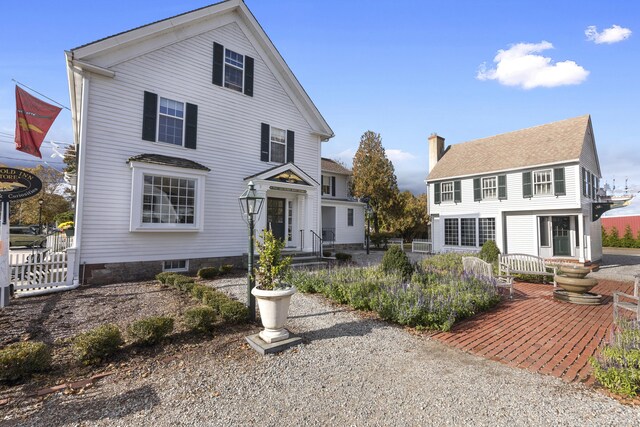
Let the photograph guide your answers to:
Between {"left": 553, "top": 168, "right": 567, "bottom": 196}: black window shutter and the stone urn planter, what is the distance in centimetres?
1788

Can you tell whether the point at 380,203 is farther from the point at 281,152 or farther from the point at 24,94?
the point at 24,94

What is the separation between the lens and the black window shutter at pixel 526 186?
1753 cm

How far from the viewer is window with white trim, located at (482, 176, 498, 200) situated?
63.1 ft

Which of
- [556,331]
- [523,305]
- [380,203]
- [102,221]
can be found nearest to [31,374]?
[102,221]

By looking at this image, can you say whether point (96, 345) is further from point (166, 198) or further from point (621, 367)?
point (166, 198)

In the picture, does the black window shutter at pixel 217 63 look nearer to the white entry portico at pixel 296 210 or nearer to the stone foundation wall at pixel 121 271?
the white entry portico at pixel 296 210

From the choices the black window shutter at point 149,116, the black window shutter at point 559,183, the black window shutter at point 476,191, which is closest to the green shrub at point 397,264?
the black window shutter at point 149,116

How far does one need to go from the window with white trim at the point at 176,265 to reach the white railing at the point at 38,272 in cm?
268

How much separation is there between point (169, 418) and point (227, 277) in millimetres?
7546

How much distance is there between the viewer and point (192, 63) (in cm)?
1130

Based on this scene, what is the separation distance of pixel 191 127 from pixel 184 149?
87cm

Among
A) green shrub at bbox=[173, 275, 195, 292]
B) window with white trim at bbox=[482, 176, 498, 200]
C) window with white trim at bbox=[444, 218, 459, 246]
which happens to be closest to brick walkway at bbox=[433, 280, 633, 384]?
green shrub at bbox=[173, 275, 195, 292]

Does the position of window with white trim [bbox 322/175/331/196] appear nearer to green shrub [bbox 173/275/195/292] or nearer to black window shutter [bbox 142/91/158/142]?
black window shutter [bbox 142/91/158/142]

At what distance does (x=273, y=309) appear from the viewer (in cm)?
465
